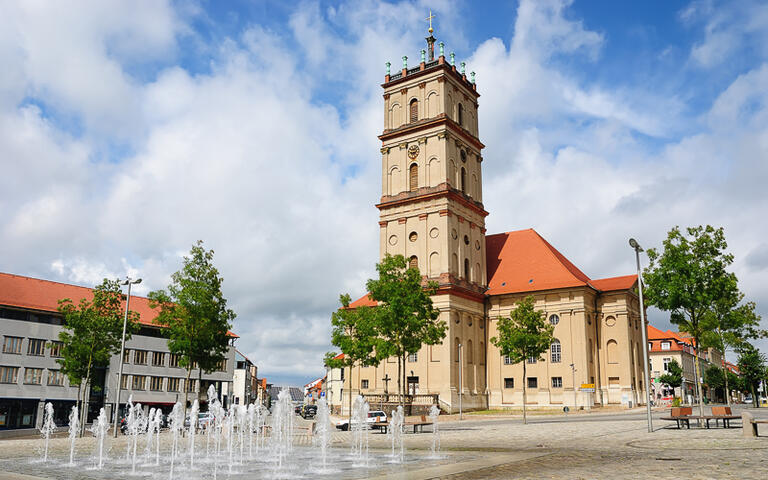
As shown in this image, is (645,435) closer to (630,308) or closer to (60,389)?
(630,308)

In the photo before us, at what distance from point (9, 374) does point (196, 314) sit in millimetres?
30422

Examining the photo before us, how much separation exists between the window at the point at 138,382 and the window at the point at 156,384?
2.96 feet

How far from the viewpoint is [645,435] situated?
2412 cm

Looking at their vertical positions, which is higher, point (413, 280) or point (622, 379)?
point (413, 280)

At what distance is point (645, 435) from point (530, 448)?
6.77 m

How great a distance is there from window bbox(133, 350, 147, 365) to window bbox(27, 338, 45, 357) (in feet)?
30.2

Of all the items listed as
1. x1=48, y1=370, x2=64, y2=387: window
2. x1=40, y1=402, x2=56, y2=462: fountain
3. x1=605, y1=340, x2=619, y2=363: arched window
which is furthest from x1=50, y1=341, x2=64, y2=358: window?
x1=605, y1=340, x2=619, y2=363: arched window

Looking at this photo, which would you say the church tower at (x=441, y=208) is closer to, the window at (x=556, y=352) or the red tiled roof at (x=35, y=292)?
the window at (x=556, y=352)

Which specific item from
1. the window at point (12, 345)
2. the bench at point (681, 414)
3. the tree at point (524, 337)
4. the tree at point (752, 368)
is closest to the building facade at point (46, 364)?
the window at point (12, 345)

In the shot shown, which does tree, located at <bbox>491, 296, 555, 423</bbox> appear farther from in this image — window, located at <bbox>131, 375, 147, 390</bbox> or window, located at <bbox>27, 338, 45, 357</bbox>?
window, located at <bbox>27, 338, 45, 357</bbox>

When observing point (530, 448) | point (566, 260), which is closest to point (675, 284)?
point (530, 448)

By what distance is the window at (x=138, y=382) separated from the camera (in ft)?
213

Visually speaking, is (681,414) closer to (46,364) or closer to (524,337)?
(524,337)

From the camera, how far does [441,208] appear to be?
6069 cm
